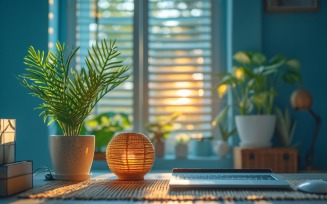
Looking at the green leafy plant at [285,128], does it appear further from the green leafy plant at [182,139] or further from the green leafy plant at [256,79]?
the green leafy plant at [182,139]

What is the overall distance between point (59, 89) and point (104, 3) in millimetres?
2136

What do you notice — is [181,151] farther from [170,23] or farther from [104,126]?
[170,23]

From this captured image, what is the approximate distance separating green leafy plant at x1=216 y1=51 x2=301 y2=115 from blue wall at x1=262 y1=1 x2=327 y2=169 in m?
0.15

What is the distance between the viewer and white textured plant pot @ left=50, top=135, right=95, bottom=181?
5.49ft

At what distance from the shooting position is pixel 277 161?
3041 mm

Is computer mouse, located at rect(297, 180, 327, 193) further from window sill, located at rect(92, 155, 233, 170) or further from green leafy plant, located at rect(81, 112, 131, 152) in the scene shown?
green leafy plant, located at rect(81, 112, 131, 152)

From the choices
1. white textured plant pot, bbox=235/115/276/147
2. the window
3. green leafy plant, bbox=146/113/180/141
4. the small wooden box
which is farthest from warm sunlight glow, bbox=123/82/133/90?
the small wooden box

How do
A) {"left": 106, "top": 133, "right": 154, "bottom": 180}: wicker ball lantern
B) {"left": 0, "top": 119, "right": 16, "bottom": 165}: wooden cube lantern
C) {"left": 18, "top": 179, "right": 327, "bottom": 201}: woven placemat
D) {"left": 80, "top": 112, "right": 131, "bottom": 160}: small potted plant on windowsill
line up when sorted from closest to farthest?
1. {"left": 18, "top": 179, "right": 327, "bottom": 201}: woven placemat
2. {"left": 0, "top": 119, "right": 16, "bottom": 165}: wooden cube lantern
3. {"left": 106, "top": 133, "right": 154, "bottom": 180}: wicker ball lantern
4. {"left": 80, "top": 112, "right": 131, "bottom": 160}: small potted plant on windowsill

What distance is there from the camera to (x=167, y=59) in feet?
12.0

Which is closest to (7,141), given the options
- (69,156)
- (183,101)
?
(69,156)

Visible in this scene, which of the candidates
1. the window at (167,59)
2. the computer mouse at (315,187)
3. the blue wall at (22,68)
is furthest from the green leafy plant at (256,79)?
the computer mouse at (315,187)

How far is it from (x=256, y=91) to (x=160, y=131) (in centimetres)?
74

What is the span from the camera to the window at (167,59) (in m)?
3.62

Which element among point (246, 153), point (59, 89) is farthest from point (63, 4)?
point (59, 89)
